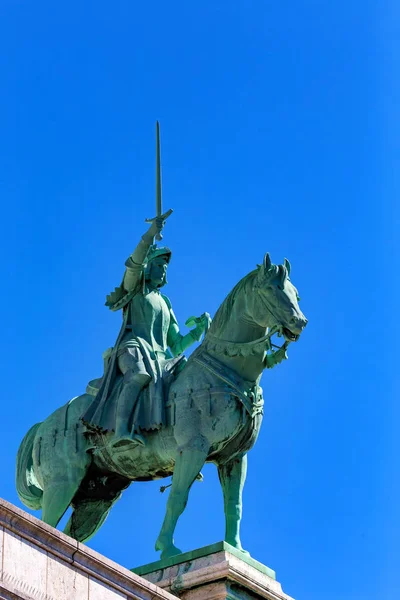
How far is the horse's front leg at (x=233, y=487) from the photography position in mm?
18297

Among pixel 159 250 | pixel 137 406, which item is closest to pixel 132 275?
pixel 159 250

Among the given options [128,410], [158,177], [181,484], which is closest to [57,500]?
[128,410]

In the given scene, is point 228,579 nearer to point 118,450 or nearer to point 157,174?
point 118,450

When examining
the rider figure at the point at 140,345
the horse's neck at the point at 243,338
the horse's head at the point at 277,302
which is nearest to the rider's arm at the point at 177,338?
the rider figure at the point at 140,345

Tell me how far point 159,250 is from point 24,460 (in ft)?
9.56

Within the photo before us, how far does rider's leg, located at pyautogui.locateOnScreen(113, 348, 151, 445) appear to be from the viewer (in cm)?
1822

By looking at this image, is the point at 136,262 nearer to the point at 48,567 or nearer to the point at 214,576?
the point at 214,576

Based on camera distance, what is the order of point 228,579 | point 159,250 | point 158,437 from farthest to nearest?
point 159,250 < point 158,437 < point 228,579

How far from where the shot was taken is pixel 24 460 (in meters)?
19.4

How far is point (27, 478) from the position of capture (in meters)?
19.3

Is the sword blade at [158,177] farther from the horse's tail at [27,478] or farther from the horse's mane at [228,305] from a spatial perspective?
the horse's tail at [27,478]

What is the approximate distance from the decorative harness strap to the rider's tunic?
0.58 meters

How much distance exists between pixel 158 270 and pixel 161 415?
6.89ft

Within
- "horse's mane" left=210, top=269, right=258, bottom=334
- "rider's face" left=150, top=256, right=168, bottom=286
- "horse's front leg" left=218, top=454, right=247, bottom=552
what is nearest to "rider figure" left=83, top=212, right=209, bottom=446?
"rider's face" left=150, top=256, right=168, bottom=286
